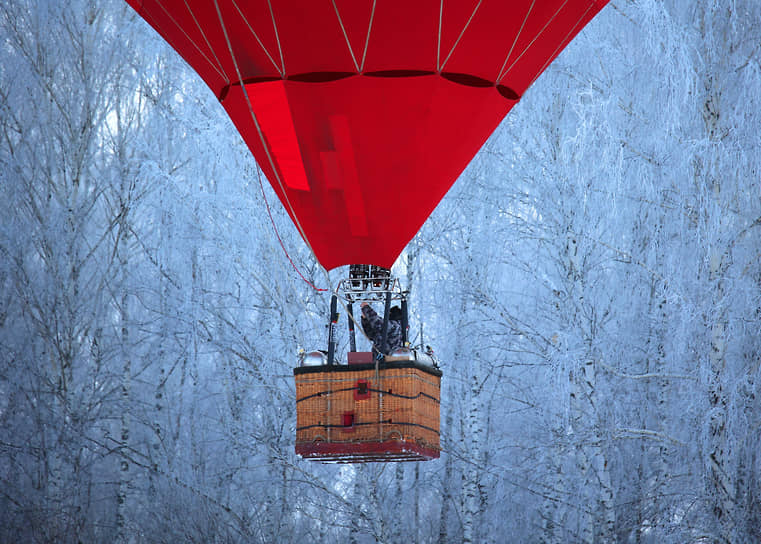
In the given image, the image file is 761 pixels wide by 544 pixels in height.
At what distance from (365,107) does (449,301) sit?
5.89m

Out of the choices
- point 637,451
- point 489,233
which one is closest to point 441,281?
point 489,233

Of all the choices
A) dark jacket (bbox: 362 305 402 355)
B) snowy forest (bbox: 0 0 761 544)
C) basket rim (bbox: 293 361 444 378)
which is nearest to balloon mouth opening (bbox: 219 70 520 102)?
dark jacket (bbox: 362 305 402 355)

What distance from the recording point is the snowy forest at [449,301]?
840 centimetres

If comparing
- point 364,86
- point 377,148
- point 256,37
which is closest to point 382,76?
point 364,86

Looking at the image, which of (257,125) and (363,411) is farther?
(257,125)

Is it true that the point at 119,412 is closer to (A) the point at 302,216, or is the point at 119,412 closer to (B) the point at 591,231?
(B) the point at 591,231

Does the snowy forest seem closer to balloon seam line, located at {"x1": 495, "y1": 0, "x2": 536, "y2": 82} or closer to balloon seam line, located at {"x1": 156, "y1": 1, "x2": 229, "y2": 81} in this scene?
balloon seam line, located at {"x1": 495, "y1": 0, "x2": 536, "y2": 82}

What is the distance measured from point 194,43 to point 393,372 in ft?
7.69

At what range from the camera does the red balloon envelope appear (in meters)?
5.36

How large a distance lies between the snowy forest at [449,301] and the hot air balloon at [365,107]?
2643 mm

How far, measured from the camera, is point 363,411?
542 cm

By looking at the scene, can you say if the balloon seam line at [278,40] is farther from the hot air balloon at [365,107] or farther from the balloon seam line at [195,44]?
the balloon seam line at [195,44]

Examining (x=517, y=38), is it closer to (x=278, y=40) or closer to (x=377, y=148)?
(x=377, y=148)

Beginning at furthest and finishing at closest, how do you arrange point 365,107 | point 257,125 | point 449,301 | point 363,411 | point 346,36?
1. point 449,301
2. point 257,125
3. point 365,107
4. point 363,411
5. point 346,36
